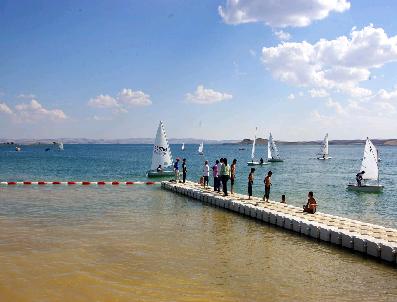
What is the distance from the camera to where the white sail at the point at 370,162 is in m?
40.1

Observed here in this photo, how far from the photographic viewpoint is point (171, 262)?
1541 cm

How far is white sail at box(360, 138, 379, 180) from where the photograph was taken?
40094 millimetres

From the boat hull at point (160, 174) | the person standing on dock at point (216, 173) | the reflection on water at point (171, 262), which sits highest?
the person standing on dock at point (216, 173)

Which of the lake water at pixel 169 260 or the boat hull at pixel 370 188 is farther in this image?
the boat hull at pixel 370 188

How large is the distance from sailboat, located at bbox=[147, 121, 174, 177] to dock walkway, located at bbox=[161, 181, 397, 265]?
1742 centimetres

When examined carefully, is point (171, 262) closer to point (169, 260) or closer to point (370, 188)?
point (169, 260)

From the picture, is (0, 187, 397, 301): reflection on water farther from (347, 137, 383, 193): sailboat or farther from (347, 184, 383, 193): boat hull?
(347, 184, 383, 193): boat hull

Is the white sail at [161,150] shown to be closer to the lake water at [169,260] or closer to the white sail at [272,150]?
the lake water at [169,260]

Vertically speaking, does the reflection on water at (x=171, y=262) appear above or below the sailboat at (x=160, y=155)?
below

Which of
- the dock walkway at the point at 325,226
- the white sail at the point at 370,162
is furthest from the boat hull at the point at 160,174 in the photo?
the white sail at the point at 370,162

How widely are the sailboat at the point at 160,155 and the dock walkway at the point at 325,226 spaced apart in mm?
17419

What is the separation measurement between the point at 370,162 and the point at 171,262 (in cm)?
3053

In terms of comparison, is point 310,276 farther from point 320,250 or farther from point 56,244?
point 56,244

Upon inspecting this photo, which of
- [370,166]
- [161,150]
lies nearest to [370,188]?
[370,166]
